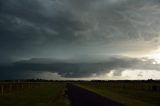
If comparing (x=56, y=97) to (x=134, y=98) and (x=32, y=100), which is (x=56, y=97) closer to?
(x=32, y=100)

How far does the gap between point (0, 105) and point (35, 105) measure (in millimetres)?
4396

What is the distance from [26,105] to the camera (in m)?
34.4

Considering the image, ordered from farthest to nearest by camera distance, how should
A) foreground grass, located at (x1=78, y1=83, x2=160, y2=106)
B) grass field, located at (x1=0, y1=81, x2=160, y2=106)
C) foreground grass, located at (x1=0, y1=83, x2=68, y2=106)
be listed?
foreground grass, located at (x1=0, y1=83, x2=68, y2=106)
grass field, located at (x1=0, y1=81, x2=160, y2=106)
foreground grass, located at (x1=78, y1=83, x2=160, y2=106)

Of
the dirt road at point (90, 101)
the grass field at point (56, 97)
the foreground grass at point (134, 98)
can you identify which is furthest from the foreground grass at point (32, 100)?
the foreground grass at point (134, 98)

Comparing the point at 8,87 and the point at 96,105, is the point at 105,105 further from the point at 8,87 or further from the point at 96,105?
the point at 8,87

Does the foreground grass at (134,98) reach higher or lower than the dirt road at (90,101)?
lower

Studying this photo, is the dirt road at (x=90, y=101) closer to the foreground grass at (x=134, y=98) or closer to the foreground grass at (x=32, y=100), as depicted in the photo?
the foreground grass at (x=134, y=98)

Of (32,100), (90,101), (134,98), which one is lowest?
(134,98)

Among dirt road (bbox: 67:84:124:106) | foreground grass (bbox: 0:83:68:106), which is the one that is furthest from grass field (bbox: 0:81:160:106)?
dirt road (bbox: 67:84:124:106)

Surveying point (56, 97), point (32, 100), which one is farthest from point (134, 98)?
point (32, 100)

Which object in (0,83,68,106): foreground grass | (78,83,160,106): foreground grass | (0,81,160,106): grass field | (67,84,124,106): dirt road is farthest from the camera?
(0,83,68,106): foreground grass

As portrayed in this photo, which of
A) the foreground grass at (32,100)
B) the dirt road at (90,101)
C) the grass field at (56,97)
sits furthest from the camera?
the foreground grass at (32,100)

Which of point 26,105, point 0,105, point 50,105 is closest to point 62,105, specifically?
point 50,105

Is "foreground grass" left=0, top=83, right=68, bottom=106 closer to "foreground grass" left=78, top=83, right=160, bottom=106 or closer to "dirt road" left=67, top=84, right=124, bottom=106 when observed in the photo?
"dirt road" left=67, top=84, right=124, bottom=106
